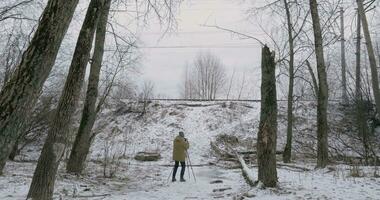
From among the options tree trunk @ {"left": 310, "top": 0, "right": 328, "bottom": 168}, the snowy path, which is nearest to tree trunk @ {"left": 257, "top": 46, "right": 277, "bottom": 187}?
the snowy path

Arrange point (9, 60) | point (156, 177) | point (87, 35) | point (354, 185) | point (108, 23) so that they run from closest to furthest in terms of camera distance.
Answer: point (87, 35), point (354, 185), point (108, 23), point (156, 177), point (9, 60)

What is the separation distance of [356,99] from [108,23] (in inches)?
493

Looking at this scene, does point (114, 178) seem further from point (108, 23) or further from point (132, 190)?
point (108, 23)

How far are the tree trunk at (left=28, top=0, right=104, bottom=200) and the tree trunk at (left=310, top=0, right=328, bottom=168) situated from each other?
8.48m

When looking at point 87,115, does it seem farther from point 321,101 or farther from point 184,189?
point 321,101

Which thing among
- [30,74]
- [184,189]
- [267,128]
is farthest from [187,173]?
[30,74]

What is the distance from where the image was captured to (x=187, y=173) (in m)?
15.2

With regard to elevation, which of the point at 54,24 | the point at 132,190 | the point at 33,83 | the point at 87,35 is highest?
the point at 87,35

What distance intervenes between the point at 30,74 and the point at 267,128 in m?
5.90

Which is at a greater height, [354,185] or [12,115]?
[12,115]

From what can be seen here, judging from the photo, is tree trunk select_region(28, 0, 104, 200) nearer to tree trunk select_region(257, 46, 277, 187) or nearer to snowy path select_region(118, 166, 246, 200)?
snowy path select_region(118, 166, 246, 200)

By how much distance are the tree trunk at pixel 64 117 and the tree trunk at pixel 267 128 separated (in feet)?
14.1

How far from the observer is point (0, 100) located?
4398mm

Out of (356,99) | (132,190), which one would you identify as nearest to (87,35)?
(132,190)
